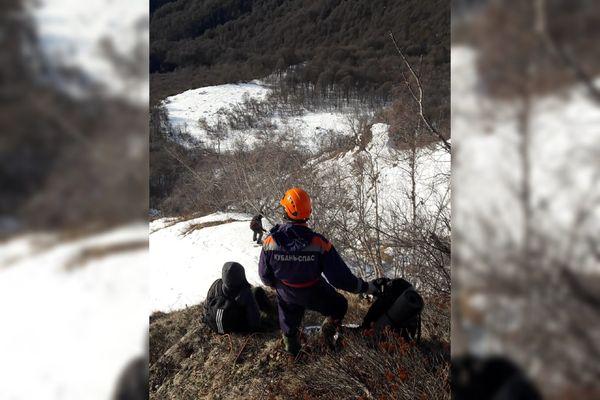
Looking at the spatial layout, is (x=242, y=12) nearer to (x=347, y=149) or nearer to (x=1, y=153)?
(x=347, y=149)

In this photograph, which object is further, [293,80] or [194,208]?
[293,80]

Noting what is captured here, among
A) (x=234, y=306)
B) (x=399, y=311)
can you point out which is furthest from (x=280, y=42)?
(x=399, y=311)

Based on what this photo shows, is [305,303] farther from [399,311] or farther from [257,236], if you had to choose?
[257,236]

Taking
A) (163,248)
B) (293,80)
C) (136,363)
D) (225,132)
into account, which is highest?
(293,80)

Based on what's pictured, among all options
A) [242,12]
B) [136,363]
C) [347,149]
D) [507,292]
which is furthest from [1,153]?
[242,12]

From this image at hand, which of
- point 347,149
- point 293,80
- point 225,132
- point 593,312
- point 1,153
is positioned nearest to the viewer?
point 593,312

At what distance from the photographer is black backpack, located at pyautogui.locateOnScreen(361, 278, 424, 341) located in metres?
3.02

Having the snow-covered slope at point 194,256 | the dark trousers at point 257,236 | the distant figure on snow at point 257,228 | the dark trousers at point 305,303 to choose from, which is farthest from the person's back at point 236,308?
the dark trousers at point 257,236

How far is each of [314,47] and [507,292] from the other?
218ft

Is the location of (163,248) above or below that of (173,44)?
below

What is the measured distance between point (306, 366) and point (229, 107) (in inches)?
1666

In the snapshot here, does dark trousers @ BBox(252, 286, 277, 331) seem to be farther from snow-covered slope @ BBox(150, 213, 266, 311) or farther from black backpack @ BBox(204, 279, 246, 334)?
snow-covered slope @ BBox(150, 213, 266, 311)

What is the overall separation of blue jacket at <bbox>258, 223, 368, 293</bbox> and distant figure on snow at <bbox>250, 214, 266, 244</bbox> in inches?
325

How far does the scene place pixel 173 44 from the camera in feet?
202
